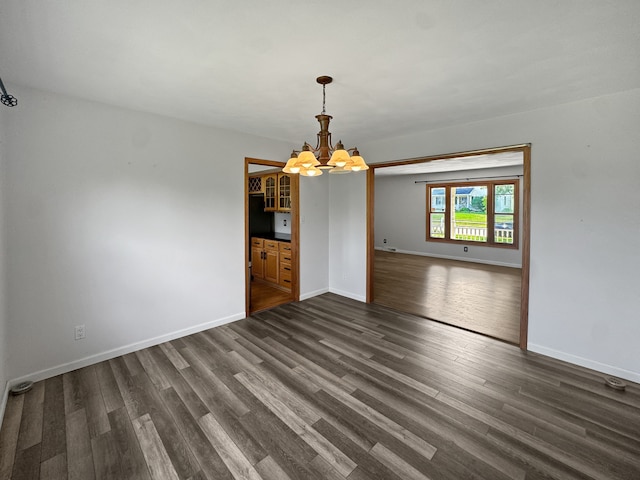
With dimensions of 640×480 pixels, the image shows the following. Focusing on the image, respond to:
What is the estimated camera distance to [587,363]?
2709mm

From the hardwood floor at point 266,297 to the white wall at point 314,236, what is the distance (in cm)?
36

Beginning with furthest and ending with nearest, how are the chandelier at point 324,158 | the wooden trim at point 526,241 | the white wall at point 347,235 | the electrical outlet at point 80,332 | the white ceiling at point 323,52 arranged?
1. the white wall at point 347,235
2. the wooden trim at point 526,241
3. the electrical outlet at point 80,332
4. the chandelier at point 324,158
5. the white ceiling at point 323,52

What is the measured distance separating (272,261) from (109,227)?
9.45 ft

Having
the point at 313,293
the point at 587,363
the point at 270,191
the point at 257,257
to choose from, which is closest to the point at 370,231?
the point at 313,293

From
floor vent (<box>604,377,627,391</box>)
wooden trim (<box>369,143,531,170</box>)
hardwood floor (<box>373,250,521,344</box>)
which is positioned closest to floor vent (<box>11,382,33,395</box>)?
hardwood floor (<box>373,250,521,344</box>)

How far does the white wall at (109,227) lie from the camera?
7.94ft

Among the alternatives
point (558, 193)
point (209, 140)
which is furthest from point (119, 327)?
point (558, 193)

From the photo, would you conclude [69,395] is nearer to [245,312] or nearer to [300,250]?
[245,312]

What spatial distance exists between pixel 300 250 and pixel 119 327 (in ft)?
8.30

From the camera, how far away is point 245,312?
13.0 ft

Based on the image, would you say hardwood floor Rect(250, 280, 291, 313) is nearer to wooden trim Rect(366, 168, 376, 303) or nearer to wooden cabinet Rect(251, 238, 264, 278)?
wooden cabinet Rect(251, 238, 264, 278)

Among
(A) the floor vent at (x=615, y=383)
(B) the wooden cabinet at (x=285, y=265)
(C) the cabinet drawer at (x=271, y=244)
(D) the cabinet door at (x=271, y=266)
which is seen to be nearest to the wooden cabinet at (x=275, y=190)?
(C) the cabinet drawer at (x=271, y=244)

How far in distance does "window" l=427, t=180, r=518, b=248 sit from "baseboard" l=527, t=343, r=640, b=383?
16.4ft

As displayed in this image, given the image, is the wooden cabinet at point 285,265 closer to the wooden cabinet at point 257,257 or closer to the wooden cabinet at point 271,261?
the wooden cabinet at point 271,261
